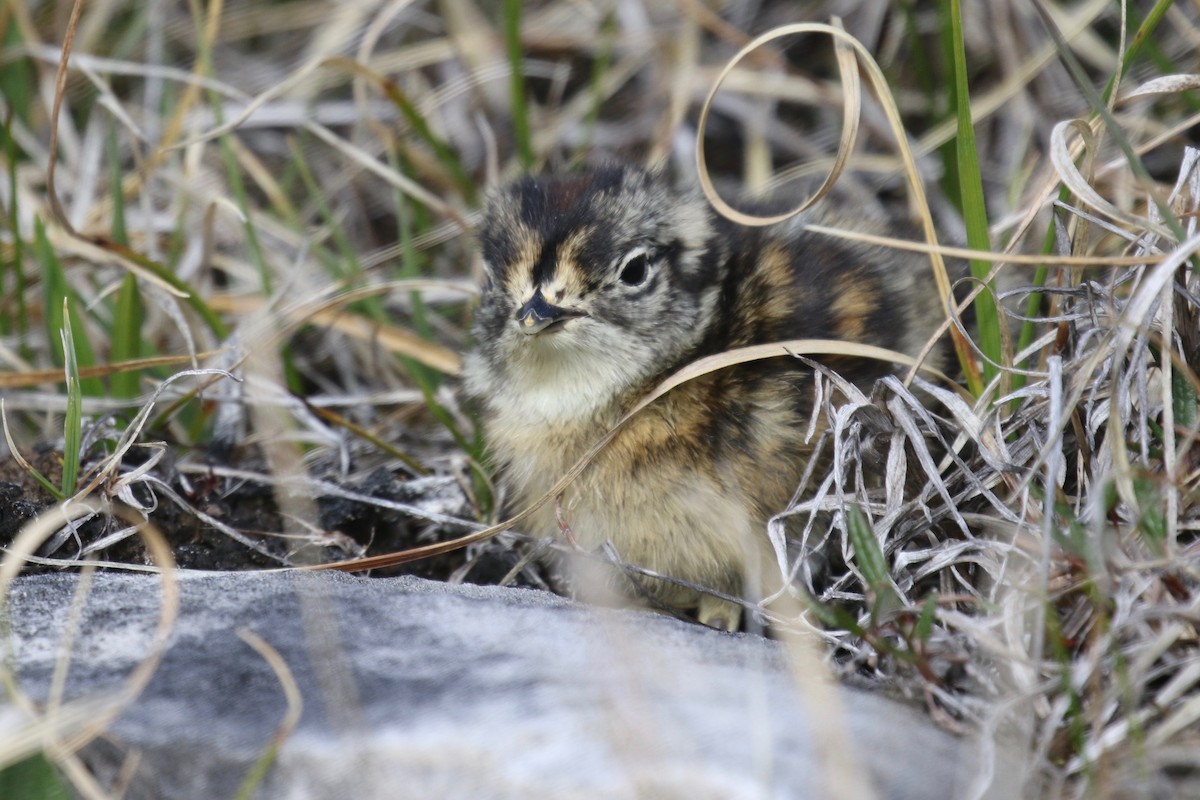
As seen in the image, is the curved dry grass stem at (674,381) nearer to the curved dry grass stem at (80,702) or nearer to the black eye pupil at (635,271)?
the black eye pupil at (635,271)

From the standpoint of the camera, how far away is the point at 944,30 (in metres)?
3.41

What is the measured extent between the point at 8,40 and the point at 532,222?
8.60 ft

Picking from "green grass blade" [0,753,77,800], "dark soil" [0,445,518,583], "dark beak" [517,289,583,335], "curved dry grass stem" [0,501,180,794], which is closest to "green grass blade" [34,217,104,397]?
"dark soil" [0,445,518,583]

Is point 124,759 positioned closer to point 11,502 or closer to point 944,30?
point 11,502

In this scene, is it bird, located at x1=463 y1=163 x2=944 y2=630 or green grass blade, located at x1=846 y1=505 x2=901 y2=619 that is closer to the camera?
green grass blade, located at x1=846 y1=505 x2=901 y2=619

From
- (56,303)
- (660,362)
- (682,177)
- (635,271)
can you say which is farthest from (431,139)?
(660,362)

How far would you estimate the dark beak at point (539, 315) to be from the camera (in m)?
2.61

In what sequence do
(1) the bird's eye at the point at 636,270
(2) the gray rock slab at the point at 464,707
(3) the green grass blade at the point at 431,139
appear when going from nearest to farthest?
(2) the gray rock slab at the point at 464,707, (1) the bird's eye at the point at 636,270, (3) the green grass blade at the point at 431,139

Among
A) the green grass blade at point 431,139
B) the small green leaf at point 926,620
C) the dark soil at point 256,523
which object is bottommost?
the dark soil at point 256,523

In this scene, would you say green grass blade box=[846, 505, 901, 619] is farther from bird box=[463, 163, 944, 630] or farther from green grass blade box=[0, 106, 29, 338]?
green grass blade box=[0, 106, 29, 338]

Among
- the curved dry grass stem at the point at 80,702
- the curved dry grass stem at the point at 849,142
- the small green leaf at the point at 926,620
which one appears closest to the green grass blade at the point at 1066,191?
the curved dry grass stem at the point at 849,142

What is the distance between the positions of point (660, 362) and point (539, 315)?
0.30 meters

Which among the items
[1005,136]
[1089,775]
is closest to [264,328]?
[1089,775]

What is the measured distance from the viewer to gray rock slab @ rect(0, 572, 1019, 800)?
1.67 meters
